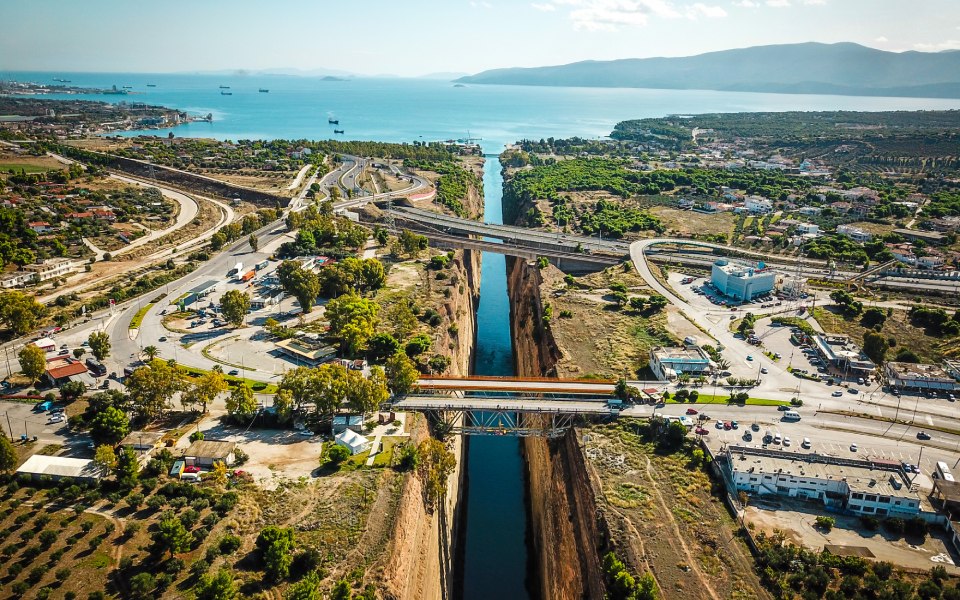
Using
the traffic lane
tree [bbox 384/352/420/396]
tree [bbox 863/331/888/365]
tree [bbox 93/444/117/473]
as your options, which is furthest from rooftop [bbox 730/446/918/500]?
the traffic lane

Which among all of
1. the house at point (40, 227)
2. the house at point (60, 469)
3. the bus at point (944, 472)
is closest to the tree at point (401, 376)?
the house at point (60, 469)

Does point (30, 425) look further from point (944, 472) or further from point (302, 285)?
point (944, 472)

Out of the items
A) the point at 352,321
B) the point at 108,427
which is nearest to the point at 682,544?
the point at 352,321

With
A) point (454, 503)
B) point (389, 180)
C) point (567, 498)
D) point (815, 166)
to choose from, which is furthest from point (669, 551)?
point (815, 166)

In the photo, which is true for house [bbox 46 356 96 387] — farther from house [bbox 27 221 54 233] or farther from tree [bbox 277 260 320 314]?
house [bbox 27 221 54 233]

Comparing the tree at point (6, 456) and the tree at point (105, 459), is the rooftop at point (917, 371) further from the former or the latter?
the tree at point (6, 456)

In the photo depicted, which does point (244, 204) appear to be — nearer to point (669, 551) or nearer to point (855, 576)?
point (669, 551)
